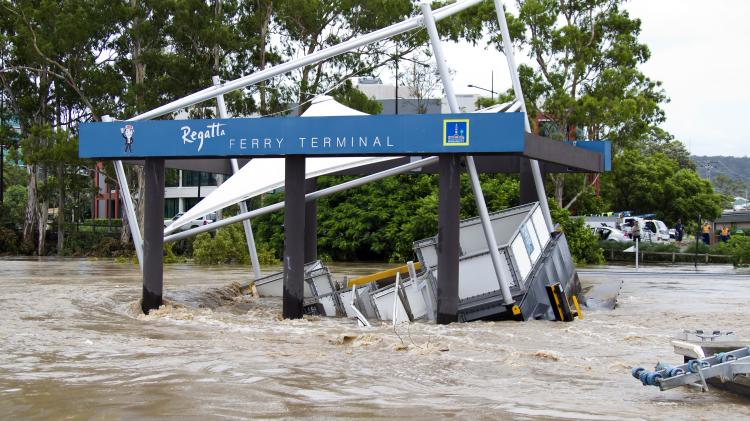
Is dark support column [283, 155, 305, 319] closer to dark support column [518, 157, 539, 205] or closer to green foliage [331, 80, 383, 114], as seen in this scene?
dark support column [518, 157, 539, 205]

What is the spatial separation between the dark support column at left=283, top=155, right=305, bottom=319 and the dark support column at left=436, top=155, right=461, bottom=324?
8.27 feet

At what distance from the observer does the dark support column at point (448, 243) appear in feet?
56.5

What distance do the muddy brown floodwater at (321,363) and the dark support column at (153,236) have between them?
429 mm

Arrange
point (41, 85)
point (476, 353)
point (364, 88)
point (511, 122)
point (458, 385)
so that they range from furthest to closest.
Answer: point (364, 88)
point (41, 85)
point (511, 122)
point (476, 353)
point (458, 385)

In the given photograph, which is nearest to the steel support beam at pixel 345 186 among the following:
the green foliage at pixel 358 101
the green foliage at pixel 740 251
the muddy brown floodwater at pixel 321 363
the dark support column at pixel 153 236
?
the muddy brown floodwater at pixel 321 363

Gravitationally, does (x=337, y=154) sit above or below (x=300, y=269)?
above

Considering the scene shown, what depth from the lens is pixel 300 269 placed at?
1808cm

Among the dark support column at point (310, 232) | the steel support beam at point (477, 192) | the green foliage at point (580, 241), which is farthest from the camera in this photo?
the green foliage at point (580, 241)

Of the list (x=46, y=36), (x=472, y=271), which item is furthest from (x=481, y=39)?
(x=472, y=271)

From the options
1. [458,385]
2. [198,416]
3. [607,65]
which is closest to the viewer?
[198,416]

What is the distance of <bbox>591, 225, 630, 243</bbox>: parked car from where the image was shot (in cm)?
5062

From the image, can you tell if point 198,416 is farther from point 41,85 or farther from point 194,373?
point 41,85

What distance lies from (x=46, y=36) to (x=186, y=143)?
33.8m

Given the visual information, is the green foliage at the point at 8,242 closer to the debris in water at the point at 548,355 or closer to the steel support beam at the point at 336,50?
the steel support beam at the point at 336,50
